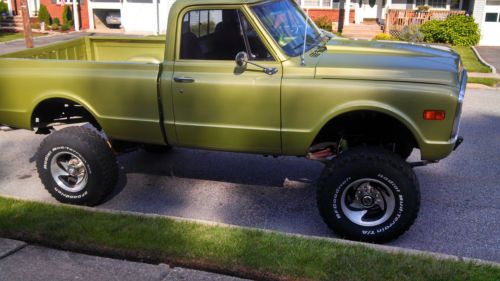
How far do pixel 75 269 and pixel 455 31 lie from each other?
21.3m

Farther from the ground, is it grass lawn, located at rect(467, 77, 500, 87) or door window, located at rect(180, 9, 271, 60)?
door window, located at rect(180, 9, 271, 60)

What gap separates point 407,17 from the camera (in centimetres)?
2362

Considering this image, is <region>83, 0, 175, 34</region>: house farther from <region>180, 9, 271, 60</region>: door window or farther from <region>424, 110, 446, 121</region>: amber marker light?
<region>424, 110, 446, 121</region>: amber marker light

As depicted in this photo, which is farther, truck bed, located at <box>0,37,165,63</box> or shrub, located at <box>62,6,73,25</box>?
shrub, located at <box>62,6,73,25</box>

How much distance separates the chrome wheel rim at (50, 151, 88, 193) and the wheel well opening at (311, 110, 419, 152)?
235 cm

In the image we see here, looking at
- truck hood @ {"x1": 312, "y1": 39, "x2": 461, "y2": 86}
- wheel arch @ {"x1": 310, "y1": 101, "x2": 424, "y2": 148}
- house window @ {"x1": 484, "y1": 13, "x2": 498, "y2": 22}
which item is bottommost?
wheel arch @ {"x1": 310, "y1": 101, "x2": 424, "y2": 148}

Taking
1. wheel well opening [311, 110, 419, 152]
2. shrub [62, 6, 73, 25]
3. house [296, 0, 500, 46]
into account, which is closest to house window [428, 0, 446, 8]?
house [296, 0, 500, 46]

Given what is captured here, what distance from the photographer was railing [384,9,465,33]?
23267 millimetres

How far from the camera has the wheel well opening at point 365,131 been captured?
4514mm

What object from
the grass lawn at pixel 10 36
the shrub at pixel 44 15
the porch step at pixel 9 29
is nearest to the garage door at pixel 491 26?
the grass lawn at pixel 10 36

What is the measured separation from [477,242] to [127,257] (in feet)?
9.90

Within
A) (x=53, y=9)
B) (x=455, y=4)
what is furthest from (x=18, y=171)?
(x=53, y=9)

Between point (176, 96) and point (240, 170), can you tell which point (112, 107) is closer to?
point (176, 96)

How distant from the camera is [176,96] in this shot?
15.6ft
